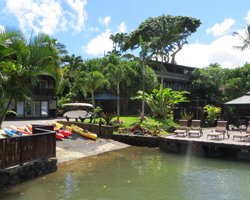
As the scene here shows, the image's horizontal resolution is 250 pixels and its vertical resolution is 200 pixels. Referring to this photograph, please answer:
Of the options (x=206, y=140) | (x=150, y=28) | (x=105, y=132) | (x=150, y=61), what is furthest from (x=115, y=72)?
(x=150, y=28)

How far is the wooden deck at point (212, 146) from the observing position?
62.4 ft

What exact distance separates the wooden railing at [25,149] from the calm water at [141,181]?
0.88 metres

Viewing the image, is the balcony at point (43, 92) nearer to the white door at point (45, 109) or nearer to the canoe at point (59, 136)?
the white door at point (45, 109)

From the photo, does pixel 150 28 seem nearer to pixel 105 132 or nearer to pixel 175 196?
pixel 105 132

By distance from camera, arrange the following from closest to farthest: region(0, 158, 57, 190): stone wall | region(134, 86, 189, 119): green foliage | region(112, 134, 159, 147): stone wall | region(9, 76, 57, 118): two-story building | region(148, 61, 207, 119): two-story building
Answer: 1. region(0, 158, 57, 190): stone wall
2. region(112, 134, 159, 147): stone wall
3. region(134, 86, 189, 119): green foliage
4. region(9, 76, 57, 118): two-story building
5. region(148, 61, 207, 119): two-story building

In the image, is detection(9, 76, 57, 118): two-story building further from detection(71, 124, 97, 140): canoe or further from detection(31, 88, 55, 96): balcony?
detection(71, 124, 97, 140): canoe

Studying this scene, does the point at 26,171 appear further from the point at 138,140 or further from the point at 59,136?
the point at 138,140

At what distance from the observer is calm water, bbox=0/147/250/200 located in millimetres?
11555

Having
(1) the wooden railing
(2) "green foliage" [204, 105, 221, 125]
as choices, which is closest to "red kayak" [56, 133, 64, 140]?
(1) the wooden railing

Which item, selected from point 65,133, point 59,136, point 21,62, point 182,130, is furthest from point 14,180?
point 182,130

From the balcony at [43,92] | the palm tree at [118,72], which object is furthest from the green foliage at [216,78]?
the balcony at [43,92]

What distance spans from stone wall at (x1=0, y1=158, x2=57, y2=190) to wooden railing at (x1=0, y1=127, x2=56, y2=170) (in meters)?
0.21

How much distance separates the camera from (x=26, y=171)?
521 inches

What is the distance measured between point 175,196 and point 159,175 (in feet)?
10.9
